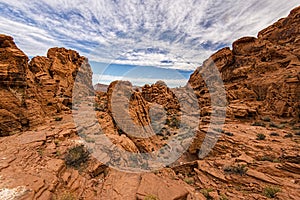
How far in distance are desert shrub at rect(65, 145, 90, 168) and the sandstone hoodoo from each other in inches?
1.7

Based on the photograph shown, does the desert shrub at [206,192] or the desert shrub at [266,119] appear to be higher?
the desert shrub at [266,119]

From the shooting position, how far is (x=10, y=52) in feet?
34.4

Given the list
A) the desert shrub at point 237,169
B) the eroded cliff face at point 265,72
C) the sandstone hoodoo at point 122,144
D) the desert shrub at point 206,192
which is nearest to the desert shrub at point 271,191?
the sandstone hoodoo at point 122,144

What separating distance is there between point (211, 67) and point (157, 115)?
887 inches

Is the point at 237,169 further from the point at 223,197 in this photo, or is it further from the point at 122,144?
the point at 122,144

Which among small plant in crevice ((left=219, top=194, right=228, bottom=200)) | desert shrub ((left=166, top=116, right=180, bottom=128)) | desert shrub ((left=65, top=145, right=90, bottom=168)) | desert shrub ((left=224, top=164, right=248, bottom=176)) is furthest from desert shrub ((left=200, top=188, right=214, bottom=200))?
desert shrub ((left=166, top=116, right=180, bottom=128))

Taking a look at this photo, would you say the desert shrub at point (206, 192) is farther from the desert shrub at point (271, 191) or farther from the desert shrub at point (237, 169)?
the desert shrub at point (271, 191)

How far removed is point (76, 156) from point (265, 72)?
31.9 metres

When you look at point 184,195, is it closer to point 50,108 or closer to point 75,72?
point 50,108

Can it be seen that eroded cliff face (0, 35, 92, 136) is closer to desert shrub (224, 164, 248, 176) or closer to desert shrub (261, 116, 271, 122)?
desert shrub (224, 164, 248, 176)

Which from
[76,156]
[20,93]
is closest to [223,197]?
[76,156]

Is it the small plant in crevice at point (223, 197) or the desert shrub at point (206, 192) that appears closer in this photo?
the small plant in crevice at point (223, 197)

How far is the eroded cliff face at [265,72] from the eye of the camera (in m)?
18.3

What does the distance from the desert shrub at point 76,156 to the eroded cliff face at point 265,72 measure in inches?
732
